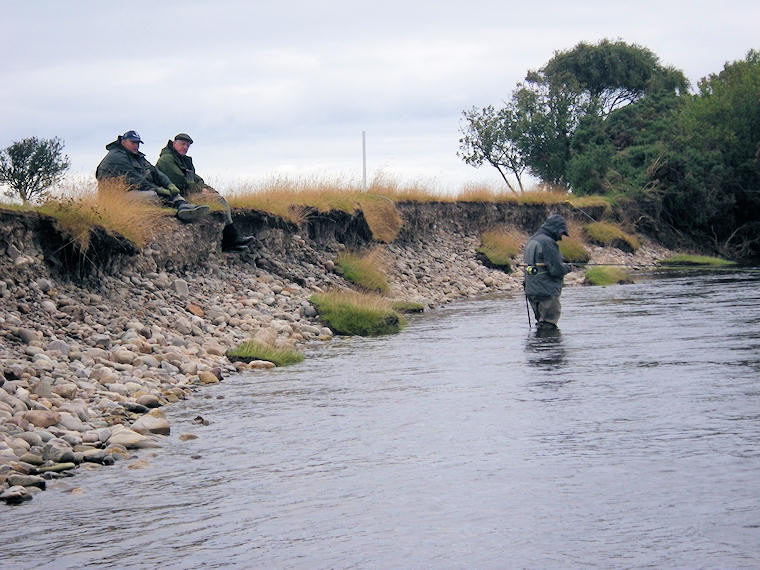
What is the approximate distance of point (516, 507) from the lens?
684 cm

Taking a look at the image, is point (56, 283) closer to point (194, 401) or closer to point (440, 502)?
point (194, 401)

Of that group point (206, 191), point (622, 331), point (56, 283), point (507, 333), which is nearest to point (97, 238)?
point (56, 283)

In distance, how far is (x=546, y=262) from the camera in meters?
16.1

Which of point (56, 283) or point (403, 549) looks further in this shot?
point (56, 283)

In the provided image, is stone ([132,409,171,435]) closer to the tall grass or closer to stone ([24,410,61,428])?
stone ([24,410,61,428])

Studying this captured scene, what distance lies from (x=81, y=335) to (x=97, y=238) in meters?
2.20

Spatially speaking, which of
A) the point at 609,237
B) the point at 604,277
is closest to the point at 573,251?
the point at 609,237

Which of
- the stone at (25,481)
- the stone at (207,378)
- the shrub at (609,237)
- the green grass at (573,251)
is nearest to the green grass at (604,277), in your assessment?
the green grass at (573,251)

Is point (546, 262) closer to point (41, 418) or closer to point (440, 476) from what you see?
point (440, 476)

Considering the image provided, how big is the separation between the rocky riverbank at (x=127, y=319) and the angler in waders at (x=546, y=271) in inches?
133

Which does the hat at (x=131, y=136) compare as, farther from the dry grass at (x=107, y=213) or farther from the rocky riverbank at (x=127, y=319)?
the rocky riverbank at (x=127, y=319)

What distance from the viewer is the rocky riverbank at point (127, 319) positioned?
8859 mm

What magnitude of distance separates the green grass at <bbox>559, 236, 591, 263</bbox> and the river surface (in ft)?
66.3

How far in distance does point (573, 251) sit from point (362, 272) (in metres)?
12.9
